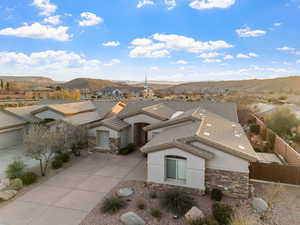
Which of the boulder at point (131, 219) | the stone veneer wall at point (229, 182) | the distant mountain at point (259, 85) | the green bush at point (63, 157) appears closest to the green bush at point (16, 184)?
the green bush at point (63, 157)

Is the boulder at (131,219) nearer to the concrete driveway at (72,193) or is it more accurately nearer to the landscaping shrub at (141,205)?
the landscaping shrub at (141,205)

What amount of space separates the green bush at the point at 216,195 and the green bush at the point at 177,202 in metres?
1.14

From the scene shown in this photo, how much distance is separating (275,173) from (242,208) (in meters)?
4.19

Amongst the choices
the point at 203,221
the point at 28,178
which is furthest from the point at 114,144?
the point at 203,221

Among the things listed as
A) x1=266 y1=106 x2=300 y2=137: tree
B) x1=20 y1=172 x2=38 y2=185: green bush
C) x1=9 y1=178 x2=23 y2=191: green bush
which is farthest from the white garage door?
x1=266 y1=106 x2=300 y2=137: tree

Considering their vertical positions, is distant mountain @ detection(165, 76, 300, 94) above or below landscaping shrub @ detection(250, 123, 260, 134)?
above

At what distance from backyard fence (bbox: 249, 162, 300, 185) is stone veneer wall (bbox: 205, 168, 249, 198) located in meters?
2.78

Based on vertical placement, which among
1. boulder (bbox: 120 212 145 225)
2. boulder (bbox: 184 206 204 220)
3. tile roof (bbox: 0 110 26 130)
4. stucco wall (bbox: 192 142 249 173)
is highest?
tile roof (bbox: 0 110 26 130)

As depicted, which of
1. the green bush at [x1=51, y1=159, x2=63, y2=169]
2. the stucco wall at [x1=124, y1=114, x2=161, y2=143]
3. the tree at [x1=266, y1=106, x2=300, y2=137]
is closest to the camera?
the green bush at [x1=51, y1=159, x2=63, y2=169]

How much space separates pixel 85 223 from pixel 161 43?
25.4 meters

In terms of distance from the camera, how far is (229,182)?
32.0 feet

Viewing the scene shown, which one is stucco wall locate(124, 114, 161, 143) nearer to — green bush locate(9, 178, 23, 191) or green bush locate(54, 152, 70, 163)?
green bush locate(54, 152, 70, 163)

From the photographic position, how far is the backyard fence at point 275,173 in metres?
11.2

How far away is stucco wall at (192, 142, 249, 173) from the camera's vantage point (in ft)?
31.5
